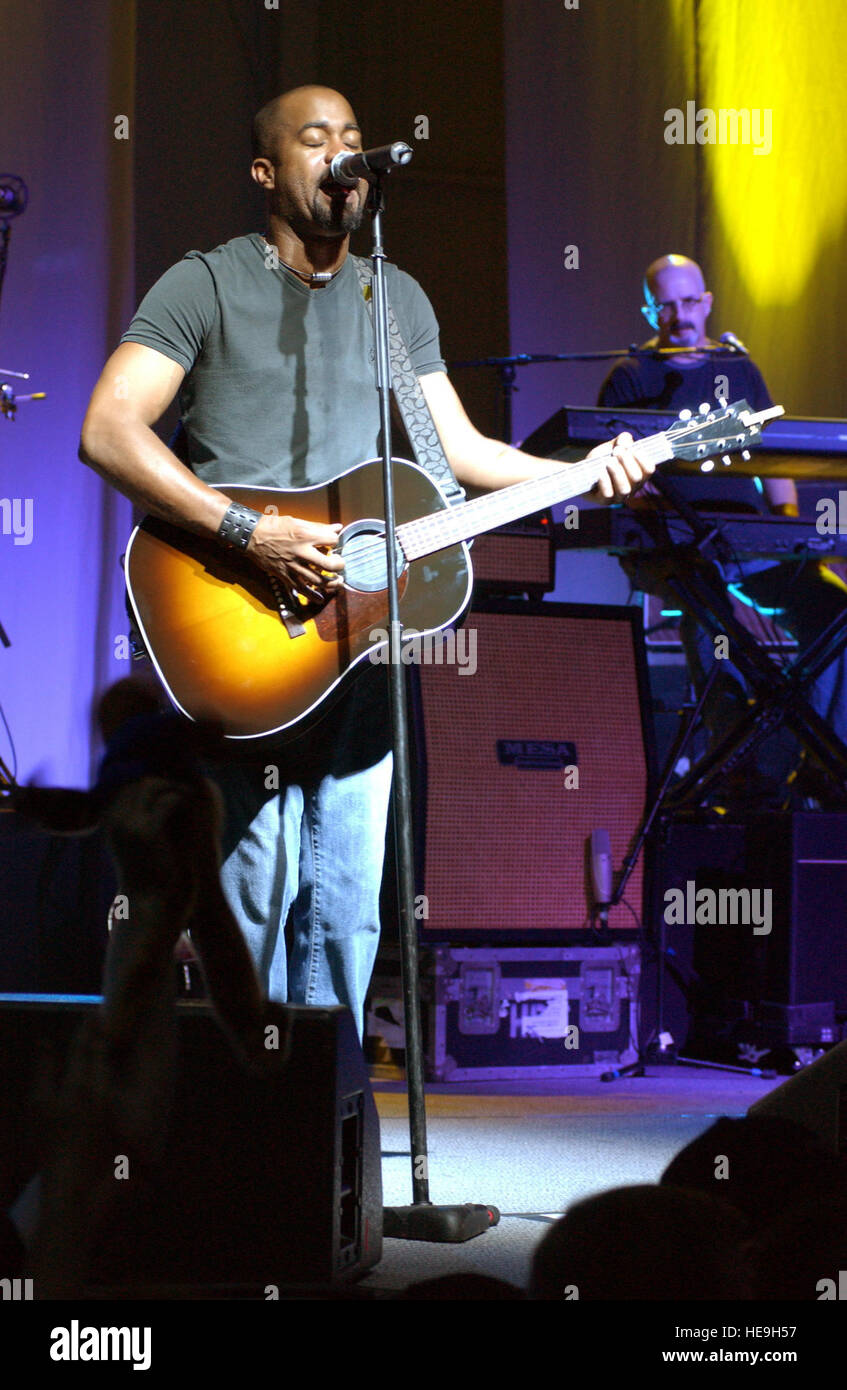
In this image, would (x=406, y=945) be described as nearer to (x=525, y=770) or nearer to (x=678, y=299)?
(x=525, y=770)

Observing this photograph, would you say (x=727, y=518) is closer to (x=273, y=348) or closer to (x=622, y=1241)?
(x=273, y=348)

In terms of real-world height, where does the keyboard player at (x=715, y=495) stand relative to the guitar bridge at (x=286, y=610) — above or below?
above

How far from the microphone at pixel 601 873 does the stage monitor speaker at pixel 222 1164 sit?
2.18 metres

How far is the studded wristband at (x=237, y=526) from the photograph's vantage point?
202 cm

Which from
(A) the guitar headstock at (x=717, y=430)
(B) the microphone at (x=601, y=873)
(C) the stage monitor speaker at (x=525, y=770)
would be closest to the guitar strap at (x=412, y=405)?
(A) the guitar headstock at (x=717, y=430)

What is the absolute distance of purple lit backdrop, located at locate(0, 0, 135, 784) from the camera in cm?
432

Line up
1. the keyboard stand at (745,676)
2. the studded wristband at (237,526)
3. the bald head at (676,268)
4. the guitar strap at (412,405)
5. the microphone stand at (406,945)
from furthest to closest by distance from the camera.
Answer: the bald head at (676,268), the keyboard stand at (745,676), the guitar strap at (412,405), the studded wristband at (237,526), the microphone stand at (406,945)

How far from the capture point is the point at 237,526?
2.02 m

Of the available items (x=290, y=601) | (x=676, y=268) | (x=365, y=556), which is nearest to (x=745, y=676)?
(x=676, y=268)

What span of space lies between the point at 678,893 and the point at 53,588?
89.0 inches

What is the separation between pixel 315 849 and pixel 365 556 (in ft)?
1.57

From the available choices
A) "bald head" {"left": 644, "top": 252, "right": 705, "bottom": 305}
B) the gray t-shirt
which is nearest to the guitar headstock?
the gray t-shirt

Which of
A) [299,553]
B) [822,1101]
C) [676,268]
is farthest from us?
[676,268]

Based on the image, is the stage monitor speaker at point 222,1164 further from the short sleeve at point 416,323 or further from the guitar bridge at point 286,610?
the short sleeve at point 416,323
